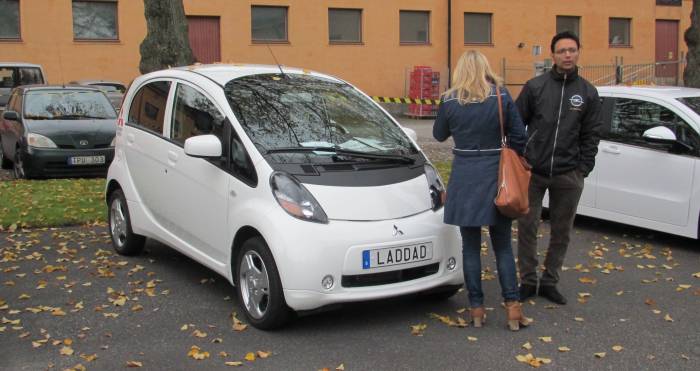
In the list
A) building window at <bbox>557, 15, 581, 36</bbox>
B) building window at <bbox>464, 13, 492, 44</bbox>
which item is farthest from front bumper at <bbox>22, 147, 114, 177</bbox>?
building window at <bbox>557, 15, 581, 36</bbox>

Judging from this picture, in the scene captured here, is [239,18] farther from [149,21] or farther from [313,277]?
[313,277]

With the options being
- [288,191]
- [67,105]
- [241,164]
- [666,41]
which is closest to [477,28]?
[666,41]

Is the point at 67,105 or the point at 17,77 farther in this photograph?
the point at 17,77

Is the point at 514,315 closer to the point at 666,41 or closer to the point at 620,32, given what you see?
the point at 620,32

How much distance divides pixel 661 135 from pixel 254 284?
437cm

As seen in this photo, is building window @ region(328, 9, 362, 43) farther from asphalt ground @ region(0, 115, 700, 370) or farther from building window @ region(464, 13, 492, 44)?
asphalt ground @ region(0, 115, 700, 370)

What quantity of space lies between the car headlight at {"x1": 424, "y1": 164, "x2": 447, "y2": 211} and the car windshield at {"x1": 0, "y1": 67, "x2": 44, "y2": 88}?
51.5 feet

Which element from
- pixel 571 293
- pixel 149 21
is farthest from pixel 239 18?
pixel 571 293

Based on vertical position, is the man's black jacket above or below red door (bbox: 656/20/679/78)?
below

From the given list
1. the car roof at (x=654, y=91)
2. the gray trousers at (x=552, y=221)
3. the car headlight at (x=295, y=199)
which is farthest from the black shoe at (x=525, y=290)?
the car roof at (x=654, y=91)

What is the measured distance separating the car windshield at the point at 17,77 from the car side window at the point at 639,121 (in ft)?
49.0

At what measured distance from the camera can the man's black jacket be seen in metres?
5.65

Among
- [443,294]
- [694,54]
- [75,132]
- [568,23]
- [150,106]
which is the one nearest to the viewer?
[443,294]

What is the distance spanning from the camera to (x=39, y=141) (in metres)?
12.3
